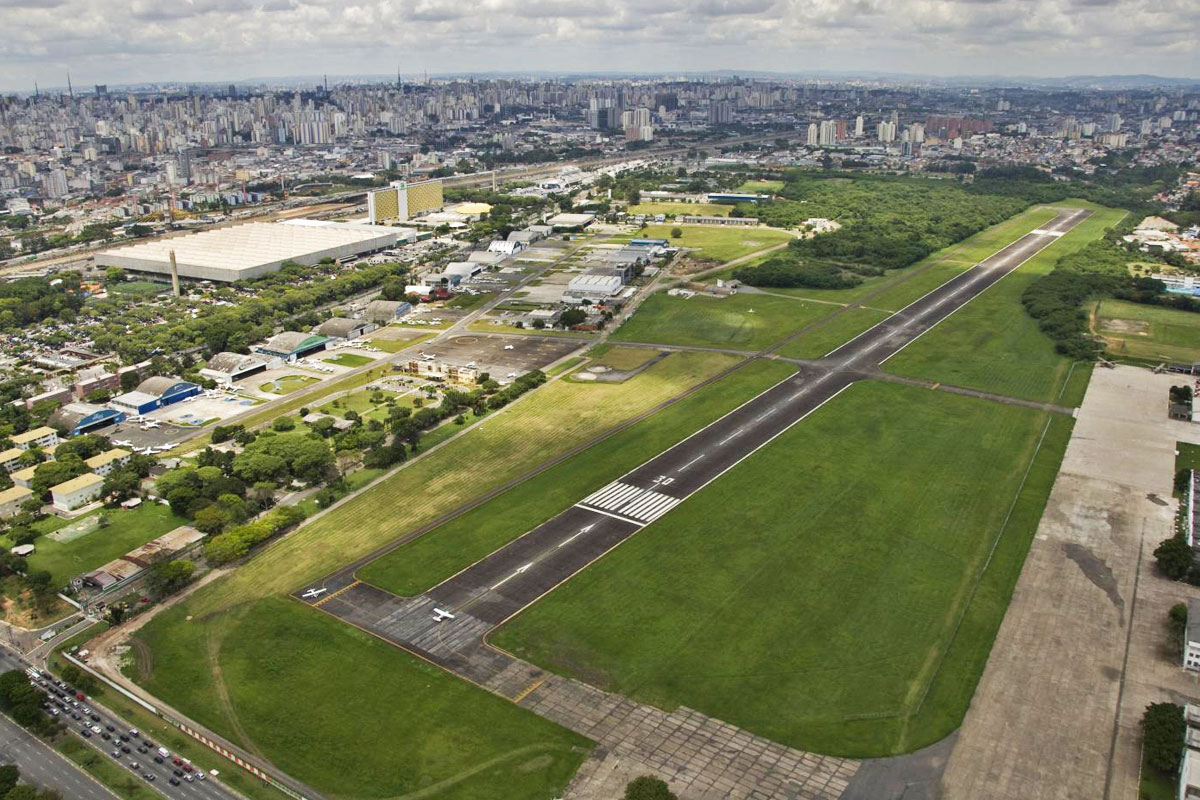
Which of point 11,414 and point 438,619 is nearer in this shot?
point 438,619

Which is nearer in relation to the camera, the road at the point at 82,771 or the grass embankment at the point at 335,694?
the road at the point at 82,771

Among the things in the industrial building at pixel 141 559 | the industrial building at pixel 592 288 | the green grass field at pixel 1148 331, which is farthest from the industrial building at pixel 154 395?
the green grass field at pixel 1148 331

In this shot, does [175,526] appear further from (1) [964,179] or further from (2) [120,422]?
(1) [964,179]

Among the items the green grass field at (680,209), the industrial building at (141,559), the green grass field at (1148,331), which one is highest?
the green grass field at (680,209)

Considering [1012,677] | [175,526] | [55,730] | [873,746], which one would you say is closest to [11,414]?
[175,526]

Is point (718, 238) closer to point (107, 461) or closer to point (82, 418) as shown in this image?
point (82, 418)

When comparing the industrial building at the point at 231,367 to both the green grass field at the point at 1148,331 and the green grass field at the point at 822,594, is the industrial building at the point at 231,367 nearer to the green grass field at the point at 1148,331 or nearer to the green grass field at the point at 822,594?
the green grass field at the point at 822,594

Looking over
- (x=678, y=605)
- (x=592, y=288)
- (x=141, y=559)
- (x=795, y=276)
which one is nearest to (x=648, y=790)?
(x=678, y=605)
